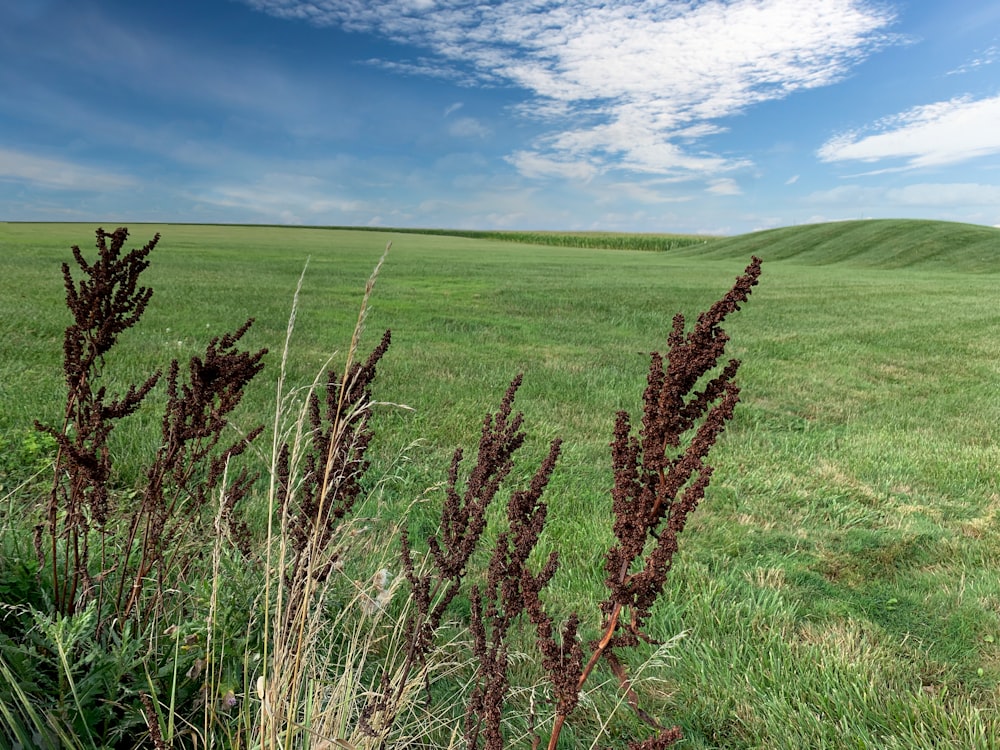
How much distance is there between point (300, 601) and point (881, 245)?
53.4m

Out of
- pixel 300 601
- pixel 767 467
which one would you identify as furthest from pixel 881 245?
pixel 300 601

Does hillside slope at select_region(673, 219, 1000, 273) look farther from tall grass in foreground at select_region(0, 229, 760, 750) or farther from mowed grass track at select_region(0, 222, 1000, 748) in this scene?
tall grass in foreground at select_region(0, 229, 760, 750)

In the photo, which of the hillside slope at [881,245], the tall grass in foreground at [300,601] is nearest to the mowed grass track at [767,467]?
the tall grass in foreground at [300,601]

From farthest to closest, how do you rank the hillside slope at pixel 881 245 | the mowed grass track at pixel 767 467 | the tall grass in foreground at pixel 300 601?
the hillside slope at pixel 881 245
the mowed grass track at pixel 767 467
the tall grass in foreground at pixel 300 601

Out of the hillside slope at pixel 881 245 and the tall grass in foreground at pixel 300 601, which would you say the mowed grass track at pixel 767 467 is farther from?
the hillside slope at pixel 881 245

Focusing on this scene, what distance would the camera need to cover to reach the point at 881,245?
152 ft

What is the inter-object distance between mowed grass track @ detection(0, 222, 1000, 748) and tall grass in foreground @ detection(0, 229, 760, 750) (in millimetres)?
750

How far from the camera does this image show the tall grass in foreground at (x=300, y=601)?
5.24 feet

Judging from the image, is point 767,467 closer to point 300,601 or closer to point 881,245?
point 300,601

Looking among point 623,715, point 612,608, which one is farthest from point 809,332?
point 612,608

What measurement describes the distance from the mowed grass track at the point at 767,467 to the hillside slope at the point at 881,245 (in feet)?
98.2

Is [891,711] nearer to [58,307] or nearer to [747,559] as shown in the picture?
[747,559]

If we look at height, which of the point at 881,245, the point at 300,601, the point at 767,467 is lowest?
the point at 767,467

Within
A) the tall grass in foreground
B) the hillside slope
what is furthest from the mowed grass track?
the hillside slope
